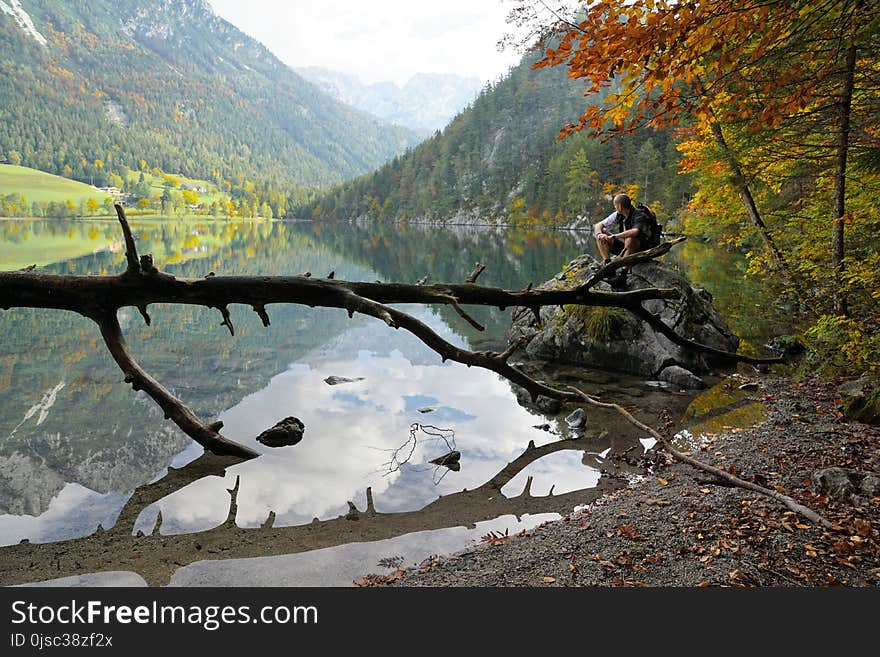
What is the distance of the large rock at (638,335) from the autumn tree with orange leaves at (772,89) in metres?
1.95

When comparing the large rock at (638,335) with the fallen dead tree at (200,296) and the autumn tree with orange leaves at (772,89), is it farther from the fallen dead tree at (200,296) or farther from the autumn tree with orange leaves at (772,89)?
the fallen dead tree at (200,296)

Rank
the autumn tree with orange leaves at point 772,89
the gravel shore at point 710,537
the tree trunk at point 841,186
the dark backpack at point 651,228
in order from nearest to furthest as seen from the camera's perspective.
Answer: the gravel shore at point 710,537, the autumn tree with orange leaves at point 772,89, the tree trunk at point 841,186, the dark backpack at point 651,228

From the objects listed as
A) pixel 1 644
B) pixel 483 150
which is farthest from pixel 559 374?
pixel 483 150

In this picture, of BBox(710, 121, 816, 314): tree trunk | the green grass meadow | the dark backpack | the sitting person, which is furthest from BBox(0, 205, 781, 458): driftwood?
the green grass meadow

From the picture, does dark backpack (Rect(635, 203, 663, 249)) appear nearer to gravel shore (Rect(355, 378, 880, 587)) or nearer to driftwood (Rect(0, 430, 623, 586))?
gravel shore (Rect(355, 378, 880, 587))

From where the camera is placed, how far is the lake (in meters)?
6.07

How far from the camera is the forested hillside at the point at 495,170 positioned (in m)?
112

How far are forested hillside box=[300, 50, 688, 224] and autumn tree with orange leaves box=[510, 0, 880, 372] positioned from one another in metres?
87.1

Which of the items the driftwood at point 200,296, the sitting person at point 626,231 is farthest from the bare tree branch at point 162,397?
the sitting person at point 626,231

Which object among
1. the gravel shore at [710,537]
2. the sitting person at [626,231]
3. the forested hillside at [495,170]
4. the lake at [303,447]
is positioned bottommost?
the lake at [303,447]

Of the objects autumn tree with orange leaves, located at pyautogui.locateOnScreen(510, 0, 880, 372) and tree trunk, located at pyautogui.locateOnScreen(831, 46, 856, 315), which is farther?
tree trunk, located at pyautogui.locateOnScreen(831, 46, 856, 315)

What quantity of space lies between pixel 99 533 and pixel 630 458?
7.01 metres

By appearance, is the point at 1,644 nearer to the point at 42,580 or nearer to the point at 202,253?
the point at 42,580

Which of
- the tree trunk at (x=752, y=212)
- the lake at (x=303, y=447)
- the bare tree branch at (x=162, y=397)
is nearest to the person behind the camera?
the lake at (x=303, y=447)
